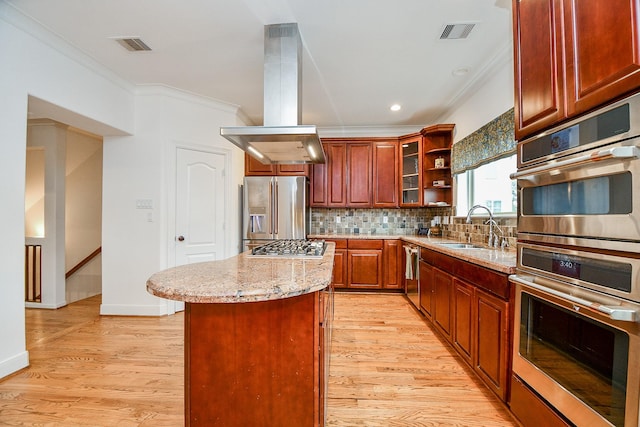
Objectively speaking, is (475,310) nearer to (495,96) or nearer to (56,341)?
(495,96)

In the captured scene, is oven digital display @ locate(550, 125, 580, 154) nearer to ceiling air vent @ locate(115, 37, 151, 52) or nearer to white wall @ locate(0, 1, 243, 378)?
ceiling air vent @ locate(115, 37, 151, 52)

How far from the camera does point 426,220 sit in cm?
470

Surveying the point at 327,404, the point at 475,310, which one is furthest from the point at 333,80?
the point at 327,404

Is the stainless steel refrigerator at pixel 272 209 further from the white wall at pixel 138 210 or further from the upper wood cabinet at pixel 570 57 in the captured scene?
the upper wood cabinet at pixel 570 57

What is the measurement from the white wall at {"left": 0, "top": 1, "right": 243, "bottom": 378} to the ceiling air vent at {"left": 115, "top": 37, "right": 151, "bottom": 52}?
1.58 feet

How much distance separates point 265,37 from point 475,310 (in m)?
2.51

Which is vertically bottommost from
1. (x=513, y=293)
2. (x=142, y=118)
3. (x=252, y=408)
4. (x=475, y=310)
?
(x=252, y=408)

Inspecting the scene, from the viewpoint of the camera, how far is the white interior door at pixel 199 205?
3479mm

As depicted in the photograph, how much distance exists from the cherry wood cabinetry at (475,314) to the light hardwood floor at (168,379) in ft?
0.60

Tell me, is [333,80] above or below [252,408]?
above

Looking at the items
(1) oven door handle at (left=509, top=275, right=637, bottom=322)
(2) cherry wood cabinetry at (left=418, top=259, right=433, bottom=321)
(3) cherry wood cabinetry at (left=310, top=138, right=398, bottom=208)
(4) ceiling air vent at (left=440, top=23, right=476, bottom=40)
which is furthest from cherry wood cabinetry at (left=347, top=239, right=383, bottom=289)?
(1) oven door handle at (left=509, top=275, right=637, bottom=322)

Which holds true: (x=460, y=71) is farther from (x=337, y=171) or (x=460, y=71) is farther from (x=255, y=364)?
(x=255, y=364)

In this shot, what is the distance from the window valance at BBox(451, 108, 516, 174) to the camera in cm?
246

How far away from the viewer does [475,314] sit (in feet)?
6.42
